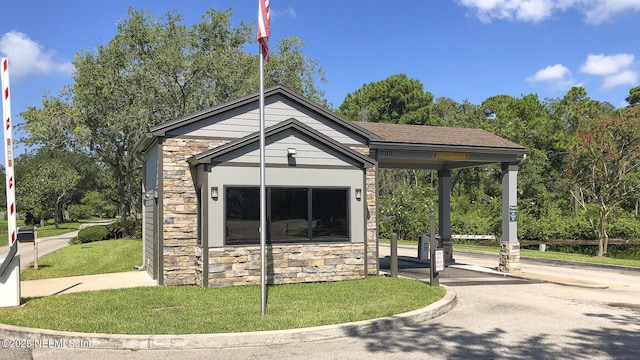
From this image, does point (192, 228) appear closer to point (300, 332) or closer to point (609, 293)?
point (300, 332)

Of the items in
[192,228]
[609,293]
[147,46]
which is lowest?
[609,293]

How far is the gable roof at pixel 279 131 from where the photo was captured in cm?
1122

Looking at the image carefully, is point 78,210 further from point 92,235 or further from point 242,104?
point 242,104

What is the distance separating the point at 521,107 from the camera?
176ft

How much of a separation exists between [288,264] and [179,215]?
2.79 metres

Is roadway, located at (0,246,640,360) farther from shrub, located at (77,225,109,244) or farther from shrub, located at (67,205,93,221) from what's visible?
shrub, located at (67,205,93,221)

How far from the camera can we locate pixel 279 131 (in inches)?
476

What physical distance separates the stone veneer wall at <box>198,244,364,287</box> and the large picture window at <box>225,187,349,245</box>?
0.21 m

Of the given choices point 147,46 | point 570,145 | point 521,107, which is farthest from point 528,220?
point 147,46

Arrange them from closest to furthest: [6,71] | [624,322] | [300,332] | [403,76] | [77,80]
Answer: [300,332] → [624,322] → [6,71] → [77,80] → [403,76]

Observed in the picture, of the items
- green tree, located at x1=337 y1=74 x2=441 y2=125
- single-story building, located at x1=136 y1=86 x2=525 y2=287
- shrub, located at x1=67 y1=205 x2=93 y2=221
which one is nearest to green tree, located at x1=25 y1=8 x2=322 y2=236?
single-story building, located at x1=136 y1=86 x2=525 y2=287

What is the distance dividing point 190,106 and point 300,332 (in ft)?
57.3

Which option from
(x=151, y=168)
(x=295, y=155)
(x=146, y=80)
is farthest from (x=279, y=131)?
(x=146, y=80)

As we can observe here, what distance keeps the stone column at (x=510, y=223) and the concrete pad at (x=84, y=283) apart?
9.92m
